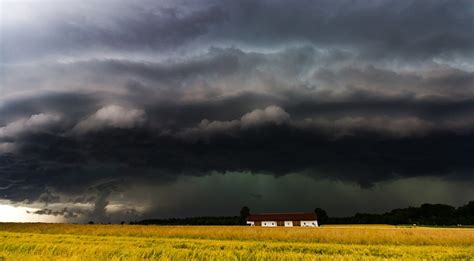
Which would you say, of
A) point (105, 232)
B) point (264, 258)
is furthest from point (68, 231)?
point (264, 258)

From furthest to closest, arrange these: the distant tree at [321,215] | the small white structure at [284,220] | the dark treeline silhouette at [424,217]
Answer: the distant tree at [321,215] → the dark treeline silhouette at [424,217] → the small white structure at [284,220]

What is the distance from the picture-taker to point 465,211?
452ft

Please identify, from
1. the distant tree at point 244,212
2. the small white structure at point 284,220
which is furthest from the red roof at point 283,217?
the distant tree at point 244,212

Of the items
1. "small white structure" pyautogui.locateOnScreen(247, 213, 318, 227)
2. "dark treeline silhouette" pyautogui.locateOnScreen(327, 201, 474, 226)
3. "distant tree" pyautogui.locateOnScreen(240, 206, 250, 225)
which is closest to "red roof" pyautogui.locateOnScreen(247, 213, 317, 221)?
"small white structure" pyautogui.locateOnScreen(247, 213, 318, 227)

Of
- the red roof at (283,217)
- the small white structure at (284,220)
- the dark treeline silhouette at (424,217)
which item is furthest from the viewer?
the dark treeline silhouette at (424,217)

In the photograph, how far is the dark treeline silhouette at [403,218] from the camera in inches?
4183

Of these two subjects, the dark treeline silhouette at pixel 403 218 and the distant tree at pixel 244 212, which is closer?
the dark treeline silhouette at pixel 403 218

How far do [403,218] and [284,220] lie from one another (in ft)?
161

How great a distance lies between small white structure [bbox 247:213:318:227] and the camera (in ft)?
333

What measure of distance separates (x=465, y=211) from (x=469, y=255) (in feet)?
447

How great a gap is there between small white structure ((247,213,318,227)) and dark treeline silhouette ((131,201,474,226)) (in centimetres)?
1503

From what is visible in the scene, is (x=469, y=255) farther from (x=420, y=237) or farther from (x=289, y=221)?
(x=289, y=221)

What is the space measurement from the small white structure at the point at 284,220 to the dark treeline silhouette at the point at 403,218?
15028 millimetres

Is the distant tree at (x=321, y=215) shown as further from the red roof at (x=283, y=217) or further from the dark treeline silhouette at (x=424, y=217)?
the red roof at (x=283, y=217)
